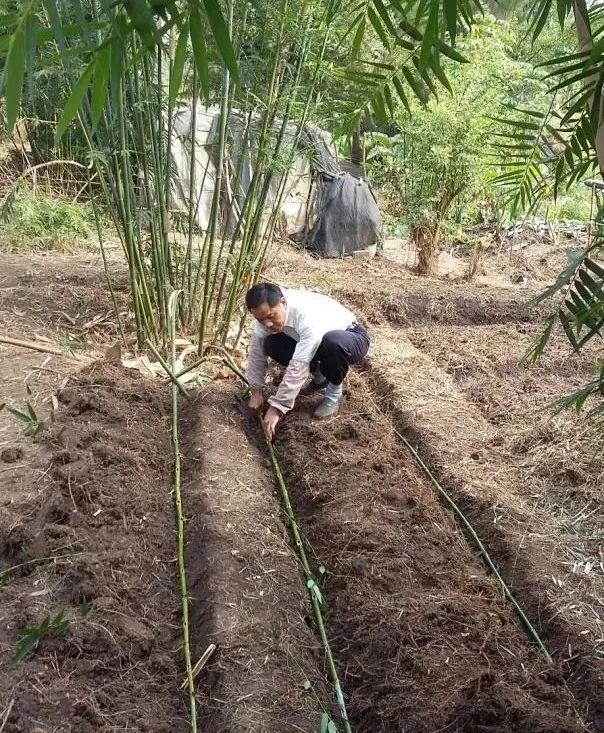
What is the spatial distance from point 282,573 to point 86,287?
3.75 m

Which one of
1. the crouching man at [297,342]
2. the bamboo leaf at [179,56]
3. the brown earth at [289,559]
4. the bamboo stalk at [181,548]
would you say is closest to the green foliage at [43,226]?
the brown earth at [289,559]

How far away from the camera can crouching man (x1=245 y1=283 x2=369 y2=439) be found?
3345 mm

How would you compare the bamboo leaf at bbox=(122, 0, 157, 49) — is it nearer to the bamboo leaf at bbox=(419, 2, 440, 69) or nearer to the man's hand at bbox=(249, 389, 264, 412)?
the bamboo leaf at bbox=(419, 2, 440, 69)

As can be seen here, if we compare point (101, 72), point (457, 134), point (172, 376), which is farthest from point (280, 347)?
point (457, 134)

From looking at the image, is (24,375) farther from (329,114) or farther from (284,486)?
(329,114)

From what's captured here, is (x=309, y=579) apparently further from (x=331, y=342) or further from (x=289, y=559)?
(x=331, y=342)

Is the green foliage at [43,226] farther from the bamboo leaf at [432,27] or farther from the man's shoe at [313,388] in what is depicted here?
the bamboo leaf at [432,27]

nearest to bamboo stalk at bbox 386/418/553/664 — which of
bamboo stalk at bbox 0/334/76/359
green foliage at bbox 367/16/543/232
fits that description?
bamboo stalk at bbox 0/334/76/359

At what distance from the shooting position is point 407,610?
8.16ft

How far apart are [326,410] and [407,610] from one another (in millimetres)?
1472

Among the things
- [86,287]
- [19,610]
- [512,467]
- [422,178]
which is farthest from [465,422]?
[422,178]

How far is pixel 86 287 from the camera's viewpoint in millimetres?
5758

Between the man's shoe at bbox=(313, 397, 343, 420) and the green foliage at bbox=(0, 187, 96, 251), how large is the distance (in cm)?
426

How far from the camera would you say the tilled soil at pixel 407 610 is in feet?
6.95
